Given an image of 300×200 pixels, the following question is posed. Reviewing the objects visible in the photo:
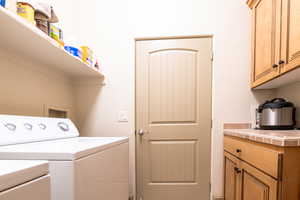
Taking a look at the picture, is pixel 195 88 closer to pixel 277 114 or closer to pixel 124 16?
pixel 277 114

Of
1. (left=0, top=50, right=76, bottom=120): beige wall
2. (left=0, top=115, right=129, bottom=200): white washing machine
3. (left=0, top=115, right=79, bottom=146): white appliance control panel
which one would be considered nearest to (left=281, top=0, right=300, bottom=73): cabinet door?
(left=0, top=115, right=129, bottom=200): white washing machine

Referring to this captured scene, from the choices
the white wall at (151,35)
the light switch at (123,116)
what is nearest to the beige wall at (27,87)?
the white wall at (151,35)

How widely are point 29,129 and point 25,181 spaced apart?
0.68 m

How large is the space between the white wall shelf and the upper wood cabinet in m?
1.64

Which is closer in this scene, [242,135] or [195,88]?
[242,135]

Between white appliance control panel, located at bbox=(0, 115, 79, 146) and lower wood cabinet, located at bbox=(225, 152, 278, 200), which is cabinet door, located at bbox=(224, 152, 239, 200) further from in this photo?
white appliance control panel, located at bbox=(0, 115, 79, 146)

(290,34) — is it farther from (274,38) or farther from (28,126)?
(28,126)

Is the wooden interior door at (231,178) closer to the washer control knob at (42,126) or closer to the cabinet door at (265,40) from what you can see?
the cabinet door at (265,40)

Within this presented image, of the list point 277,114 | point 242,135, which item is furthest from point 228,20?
point 242,135

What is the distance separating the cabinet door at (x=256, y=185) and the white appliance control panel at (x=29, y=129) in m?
1.39

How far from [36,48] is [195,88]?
1.55 meters

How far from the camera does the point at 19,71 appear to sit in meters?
1.27

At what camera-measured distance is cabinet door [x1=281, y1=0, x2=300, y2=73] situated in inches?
44.1

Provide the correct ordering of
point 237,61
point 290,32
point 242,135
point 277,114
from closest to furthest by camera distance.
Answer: point 290,32 < point 242,135 < point 277,114 < point 237,61
